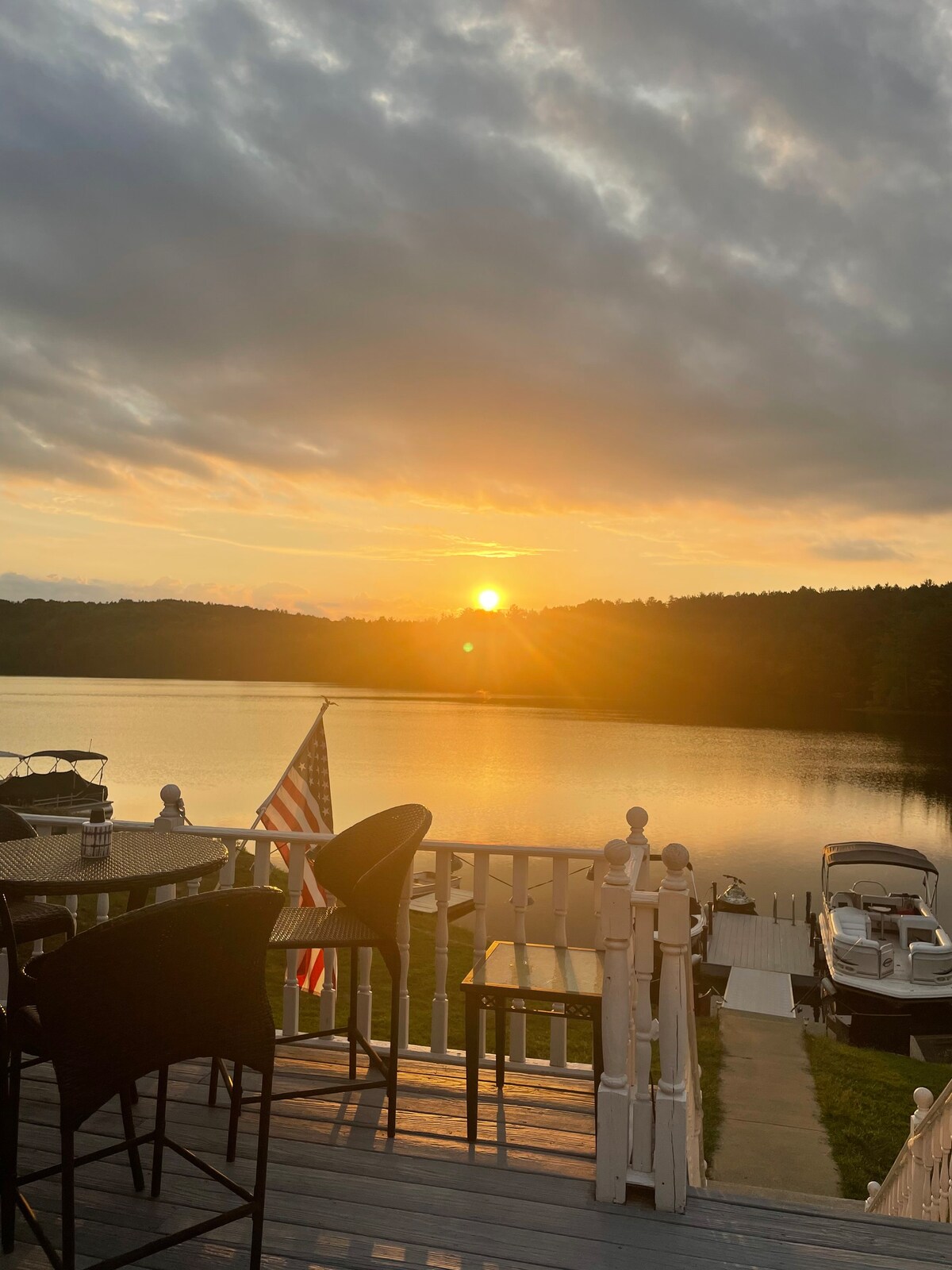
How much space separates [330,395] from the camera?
14992 millimetres

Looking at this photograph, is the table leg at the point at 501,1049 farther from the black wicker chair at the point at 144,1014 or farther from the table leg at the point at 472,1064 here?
the black wicker chair at the point at 144,1014

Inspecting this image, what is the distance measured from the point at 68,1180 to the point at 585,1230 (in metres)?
1.50

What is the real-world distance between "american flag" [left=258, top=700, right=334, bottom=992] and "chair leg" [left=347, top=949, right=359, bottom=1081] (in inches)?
162

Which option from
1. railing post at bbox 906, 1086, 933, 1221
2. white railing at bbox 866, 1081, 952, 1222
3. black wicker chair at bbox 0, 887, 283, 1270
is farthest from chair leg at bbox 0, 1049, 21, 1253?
railing post at bbox 906, 1086, 933, 1221

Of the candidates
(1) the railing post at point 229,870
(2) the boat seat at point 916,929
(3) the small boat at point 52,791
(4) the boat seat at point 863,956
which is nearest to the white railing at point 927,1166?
(1) the railing post at point 229,870

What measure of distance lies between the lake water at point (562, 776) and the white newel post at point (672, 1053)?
19035mm

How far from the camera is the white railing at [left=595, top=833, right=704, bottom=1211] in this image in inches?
108

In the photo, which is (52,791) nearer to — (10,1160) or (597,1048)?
(10,1160)

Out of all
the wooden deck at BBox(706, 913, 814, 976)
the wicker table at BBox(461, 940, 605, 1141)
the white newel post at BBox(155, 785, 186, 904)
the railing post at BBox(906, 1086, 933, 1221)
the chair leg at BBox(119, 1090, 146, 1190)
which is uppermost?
the white newel post at BBox(155, 785, 186, 904)

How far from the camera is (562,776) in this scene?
45.9 metres

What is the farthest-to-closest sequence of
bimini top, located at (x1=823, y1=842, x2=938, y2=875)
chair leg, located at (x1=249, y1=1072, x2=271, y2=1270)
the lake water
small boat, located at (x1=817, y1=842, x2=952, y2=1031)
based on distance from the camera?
1. the lake water
2. bimini top, located at (x1=823, y1=842, x2=938, y2=875)
3. small boat, located at (x1=817, y1=842, x2=952, y2=1031)
4. chair leg, located at (x1=249, y1=1072, x2=271, y2=1270)

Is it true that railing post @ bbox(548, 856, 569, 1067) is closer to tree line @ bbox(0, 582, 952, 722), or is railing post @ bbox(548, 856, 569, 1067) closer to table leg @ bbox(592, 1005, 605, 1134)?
table leg @ bbox(592, 1005, 605, 1134)

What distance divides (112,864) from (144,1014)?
104 cm

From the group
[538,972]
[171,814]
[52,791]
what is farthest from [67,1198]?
[52,791]
